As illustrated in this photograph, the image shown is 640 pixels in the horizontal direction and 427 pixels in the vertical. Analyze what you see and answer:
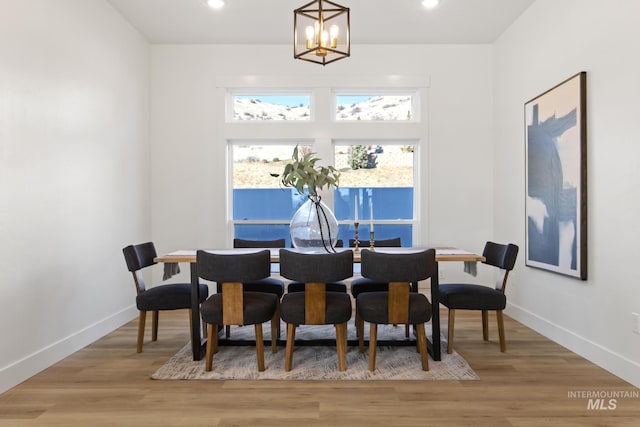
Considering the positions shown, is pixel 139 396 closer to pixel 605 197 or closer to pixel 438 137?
pixel 605 197

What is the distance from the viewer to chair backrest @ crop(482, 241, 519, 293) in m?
3.17

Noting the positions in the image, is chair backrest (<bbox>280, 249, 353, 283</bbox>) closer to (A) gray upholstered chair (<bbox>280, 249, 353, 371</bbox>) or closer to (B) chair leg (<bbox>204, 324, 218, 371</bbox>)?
(A) gray upholstered chair (<bbox>280, 249, 353, 371</bbox>)

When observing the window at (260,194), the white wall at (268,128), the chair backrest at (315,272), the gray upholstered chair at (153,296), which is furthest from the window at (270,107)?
the chair backrest at (315,272)

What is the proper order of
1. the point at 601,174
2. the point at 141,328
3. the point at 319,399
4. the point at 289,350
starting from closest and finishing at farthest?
the point at 319,399
the point at 289,350
the point at 601,174
the point at 141,328

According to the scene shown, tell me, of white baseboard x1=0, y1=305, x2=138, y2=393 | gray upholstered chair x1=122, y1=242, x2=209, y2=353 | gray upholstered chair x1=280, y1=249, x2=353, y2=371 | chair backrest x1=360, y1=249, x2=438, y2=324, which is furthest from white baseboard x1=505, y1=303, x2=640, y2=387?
white baseboard x1=0, y1=305, x2=138, y2=393

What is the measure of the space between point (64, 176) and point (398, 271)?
8.57ft

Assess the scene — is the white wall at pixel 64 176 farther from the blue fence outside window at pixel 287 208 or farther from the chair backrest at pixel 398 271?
the chair backrest at pixel 398 271

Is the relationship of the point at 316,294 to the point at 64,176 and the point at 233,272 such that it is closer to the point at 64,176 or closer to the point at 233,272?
the point at 233,272

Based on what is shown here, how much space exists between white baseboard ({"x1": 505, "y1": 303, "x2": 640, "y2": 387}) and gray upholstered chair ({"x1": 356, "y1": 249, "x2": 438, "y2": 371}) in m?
1.25

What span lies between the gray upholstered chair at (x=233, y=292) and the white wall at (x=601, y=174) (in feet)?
7.68

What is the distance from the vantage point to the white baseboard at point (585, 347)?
8.69 feet

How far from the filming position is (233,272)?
8.88 feet

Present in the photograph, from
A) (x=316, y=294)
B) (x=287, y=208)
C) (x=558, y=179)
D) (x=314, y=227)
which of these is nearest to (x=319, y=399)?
(x=316, y=294)

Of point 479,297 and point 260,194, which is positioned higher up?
point 260,194
